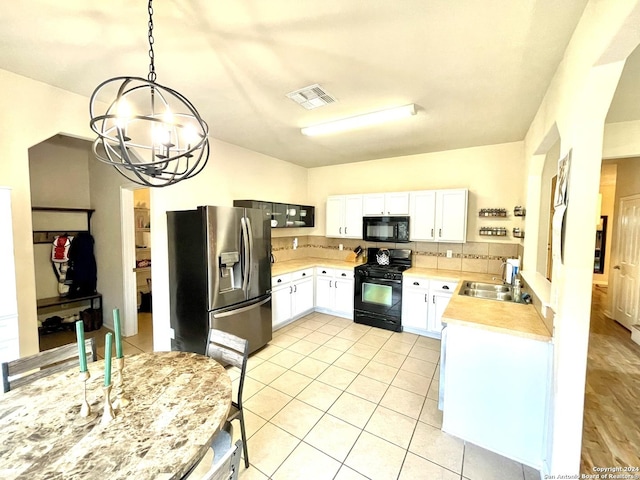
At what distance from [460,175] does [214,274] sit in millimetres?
3585

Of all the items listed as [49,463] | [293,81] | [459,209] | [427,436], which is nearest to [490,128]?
[459,209]

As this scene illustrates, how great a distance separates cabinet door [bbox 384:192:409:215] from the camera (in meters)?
4.11

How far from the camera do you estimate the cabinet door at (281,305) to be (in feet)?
12.5

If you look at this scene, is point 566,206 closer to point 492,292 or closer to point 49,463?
point 492,292

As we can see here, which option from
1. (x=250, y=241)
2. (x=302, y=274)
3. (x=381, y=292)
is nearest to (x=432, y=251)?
(x=381, y=292)

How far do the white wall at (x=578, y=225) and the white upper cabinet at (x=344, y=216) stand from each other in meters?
3.06

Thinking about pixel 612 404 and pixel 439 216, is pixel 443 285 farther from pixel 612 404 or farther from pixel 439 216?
pixel 612 404

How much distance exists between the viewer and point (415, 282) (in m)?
3.78

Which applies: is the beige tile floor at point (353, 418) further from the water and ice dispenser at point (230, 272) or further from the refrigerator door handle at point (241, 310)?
the water and ice dispenser at point (230, 272)

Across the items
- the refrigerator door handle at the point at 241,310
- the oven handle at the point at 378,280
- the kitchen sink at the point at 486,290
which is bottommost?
the refrigerator door handle at the point at 241,310

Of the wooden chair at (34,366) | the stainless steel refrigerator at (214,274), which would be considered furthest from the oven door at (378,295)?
the wooden chair at (34,366)

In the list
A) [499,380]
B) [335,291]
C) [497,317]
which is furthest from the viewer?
[335,291]

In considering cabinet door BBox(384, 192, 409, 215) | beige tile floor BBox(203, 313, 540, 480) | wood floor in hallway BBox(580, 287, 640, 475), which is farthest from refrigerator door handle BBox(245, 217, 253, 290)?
wood floor in hallway BBox(580, 287, 640, 475)

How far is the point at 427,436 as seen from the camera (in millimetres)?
2021
